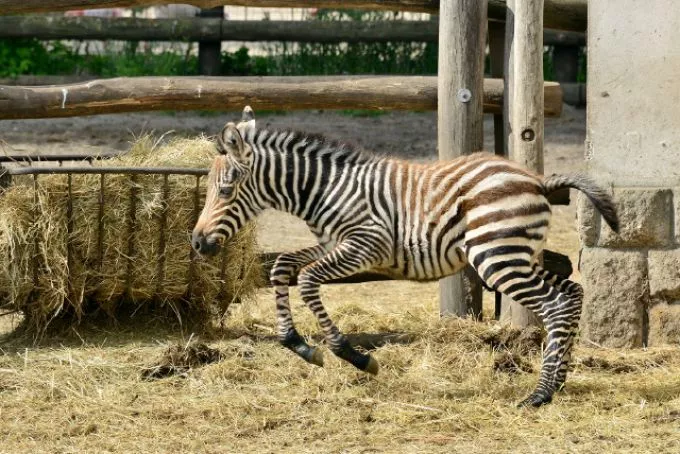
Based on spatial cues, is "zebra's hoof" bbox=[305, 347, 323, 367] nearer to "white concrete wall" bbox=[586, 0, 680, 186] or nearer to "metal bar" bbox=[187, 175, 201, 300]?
"metal bar" bbox=[187, 175, 201, 300]

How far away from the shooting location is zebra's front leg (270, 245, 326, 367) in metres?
6.40

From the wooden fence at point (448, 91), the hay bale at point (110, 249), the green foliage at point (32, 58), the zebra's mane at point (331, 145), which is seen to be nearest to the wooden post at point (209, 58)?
the green foliage at point (32, 58)

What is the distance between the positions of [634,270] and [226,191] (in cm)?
259

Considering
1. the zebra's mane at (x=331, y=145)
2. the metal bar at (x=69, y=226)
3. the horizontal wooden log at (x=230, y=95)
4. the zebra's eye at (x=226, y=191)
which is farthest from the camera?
the horizontal wooden log at (x=230, y=95)

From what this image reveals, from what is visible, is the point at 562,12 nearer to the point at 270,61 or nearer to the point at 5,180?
the point at 5,180

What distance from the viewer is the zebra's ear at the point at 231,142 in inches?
251

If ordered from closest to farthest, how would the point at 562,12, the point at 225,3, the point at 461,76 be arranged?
the point at 461,76, the point at 225,3, the point at 562,12

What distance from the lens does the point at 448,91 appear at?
769 centimetres

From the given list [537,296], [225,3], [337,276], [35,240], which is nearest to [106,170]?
[35,240]

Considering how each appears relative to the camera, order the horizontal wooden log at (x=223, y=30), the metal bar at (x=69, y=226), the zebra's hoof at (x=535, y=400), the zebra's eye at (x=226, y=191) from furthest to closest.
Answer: the horizontal wooden log at (x=223, y=30)
the metal bar at (x=69, y=226)
the zebra's eye at (x=226, y=191)
the zebra's hoof at (x=535, y=400)

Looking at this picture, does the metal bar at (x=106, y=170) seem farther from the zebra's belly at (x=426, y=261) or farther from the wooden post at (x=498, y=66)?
the wooden post at (x=498, y=66)

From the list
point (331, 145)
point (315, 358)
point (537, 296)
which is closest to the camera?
point (537, 296)

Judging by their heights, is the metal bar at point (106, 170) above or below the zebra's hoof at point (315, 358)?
above

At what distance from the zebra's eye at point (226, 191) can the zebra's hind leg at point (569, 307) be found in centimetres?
171
